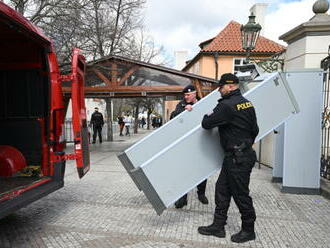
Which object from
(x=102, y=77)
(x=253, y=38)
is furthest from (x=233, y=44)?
(x=253, y=38)

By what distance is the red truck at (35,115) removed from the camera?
414 centimetres

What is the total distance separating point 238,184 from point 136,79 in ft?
26.7

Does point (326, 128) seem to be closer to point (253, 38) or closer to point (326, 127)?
point (326, 127)

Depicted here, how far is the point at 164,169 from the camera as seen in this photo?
11.4 feet

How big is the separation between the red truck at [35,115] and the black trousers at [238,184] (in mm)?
1890

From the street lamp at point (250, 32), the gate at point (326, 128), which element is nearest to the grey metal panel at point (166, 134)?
the gate at point (326, 128)

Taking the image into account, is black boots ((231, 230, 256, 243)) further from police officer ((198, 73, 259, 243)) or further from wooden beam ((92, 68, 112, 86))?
wooden beam ((92, 68, 112, 86))

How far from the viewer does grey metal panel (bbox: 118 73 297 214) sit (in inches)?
135

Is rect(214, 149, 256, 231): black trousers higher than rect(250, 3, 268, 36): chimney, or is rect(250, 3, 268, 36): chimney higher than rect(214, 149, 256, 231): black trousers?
rect(250, 3, 268, 36): chimney

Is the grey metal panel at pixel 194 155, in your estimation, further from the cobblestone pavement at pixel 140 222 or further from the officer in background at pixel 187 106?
the officer in background at pixel 187 106

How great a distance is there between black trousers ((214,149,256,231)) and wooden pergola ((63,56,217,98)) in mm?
7270

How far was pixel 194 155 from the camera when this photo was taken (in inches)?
141

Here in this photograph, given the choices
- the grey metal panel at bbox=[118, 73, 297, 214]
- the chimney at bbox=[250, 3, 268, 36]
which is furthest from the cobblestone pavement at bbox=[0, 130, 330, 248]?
the chimney at bbox=[250, 3, 268, 36]

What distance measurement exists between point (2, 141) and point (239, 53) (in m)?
21.6
